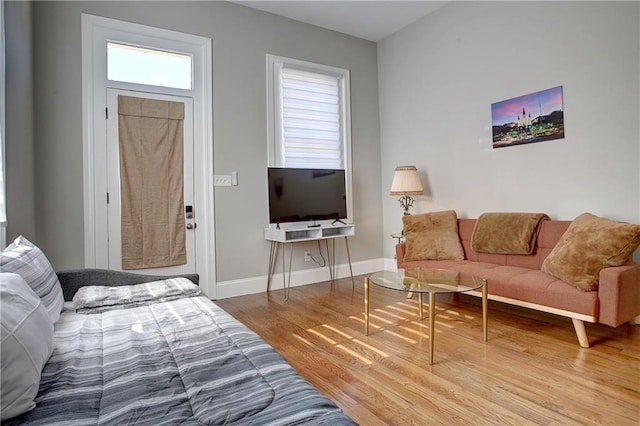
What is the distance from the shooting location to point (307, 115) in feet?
15.0

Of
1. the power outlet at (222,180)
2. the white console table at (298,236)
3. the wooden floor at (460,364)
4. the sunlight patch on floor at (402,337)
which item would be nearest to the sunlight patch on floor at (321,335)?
the wooden floor at (460,364)

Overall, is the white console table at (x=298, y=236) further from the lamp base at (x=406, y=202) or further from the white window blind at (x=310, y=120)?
the white window blind at (x=310, y=120)

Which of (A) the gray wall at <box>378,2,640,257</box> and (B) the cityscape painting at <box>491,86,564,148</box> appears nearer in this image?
(A) the gray wall at <box>378,2,640,257</box>

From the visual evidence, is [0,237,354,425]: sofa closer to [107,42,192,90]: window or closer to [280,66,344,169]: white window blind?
[107,42,192,90]: window

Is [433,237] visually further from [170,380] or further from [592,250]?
[170,380]

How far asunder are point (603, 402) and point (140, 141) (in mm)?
3912

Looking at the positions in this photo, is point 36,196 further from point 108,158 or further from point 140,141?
point 140,141

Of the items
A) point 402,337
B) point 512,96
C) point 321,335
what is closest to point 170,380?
point 321,335

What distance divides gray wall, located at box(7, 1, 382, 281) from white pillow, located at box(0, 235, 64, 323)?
830mm

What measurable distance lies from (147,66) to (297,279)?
276 cm

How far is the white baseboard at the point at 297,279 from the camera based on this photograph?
4039mm

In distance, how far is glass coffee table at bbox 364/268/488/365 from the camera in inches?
97.1

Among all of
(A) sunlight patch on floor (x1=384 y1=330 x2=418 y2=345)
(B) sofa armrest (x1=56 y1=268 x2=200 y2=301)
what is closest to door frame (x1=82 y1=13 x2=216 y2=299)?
(B) sofa armrest (x1=56 y1=268 x2=200 y2=301)

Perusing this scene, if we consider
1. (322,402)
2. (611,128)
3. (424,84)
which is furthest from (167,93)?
(611,128)
